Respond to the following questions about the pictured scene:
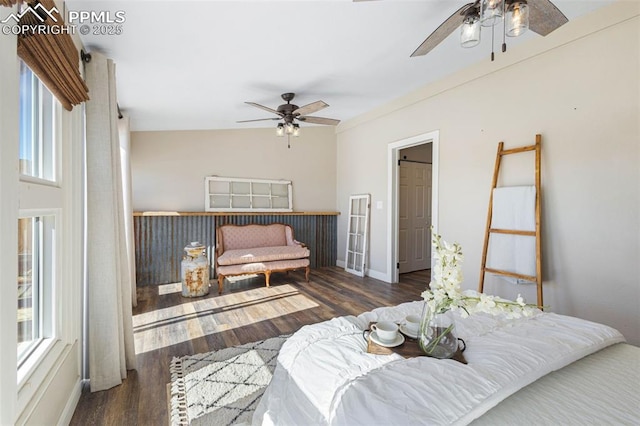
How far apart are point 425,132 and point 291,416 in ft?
12.0

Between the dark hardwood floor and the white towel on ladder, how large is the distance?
131 centimetres

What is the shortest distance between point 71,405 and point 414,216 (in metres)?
5.02

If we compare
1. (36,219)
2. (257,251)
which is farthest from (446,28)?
(257,251)

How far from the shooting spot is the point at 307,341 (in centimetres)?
123

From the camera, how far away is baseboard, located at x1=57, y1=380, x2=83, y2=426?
5.10 feet

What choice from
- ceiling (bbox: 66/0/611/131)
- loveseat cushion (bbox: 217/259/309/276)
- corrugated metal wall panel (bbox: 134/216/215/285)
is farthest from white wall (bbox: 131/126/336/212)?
loveseat cushion (bbox: 217/259/309/276)

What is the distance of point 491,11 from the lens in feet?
4.99

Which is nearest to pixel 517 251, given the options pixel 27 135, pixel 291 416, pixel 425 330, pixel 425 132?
pixel 425 132

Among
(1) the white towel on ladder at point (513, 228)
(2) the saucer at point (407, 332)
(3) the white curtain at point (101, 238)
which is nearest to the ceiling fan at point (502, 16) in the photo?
(1) the white towel on ladder at point (513, 228)

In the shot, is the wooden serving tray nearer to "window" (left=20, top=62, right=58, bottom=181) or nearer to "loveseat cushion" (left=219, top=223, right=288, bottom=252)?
"window" (left=20, top=62, right=58, bottom=181)

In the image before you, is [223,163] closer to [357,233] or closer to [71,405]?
[357,233]

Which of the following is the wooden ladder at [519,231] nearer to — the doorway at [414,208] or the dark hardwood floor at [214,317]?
the dark hardwood floor at [214,317]

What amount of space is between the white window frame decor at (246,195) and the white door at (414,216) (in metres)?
2.09

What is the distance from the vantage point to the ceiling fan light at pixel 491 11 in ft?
4.89
